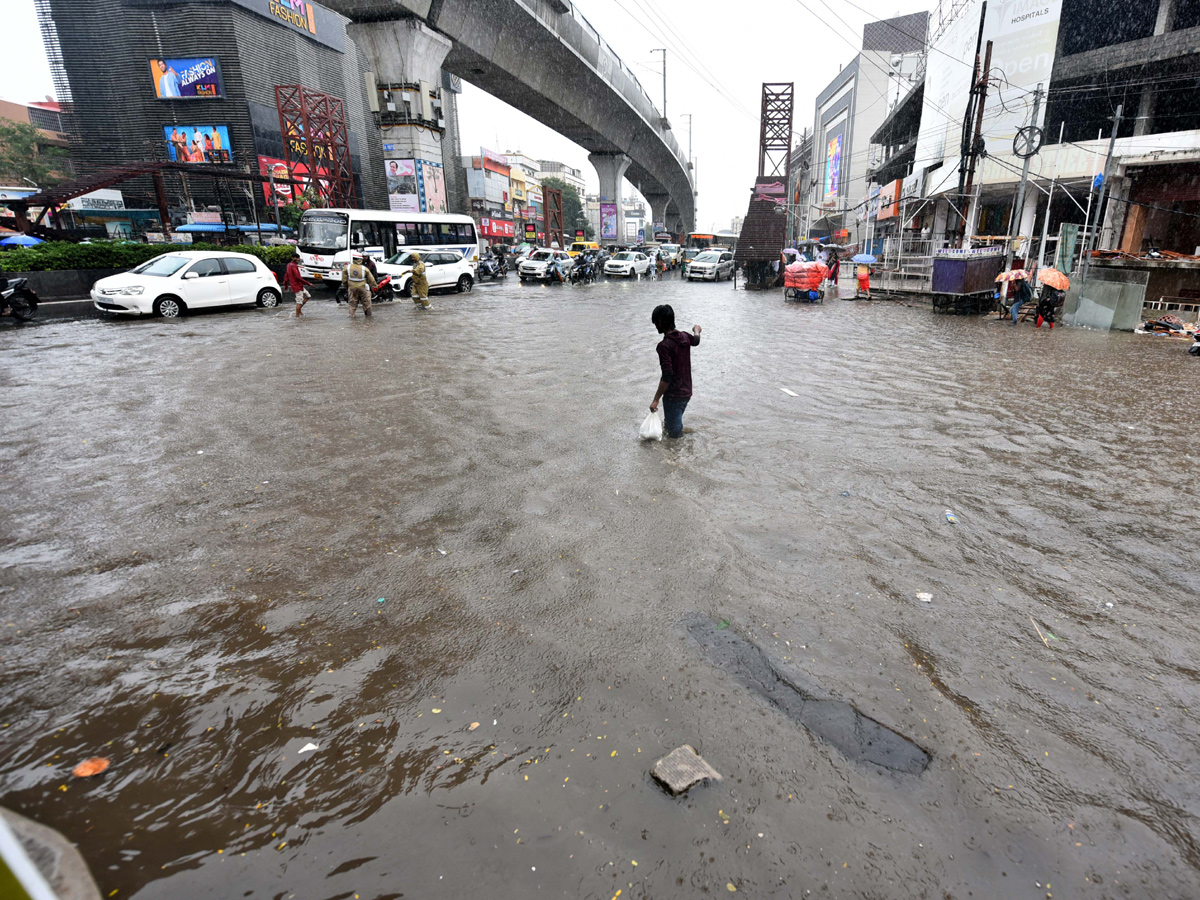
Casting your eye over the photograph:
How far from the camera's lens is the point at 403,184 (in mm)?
26469

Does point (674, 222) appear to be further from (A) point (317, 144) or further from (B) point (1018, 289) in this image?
(B) point (1018, 289)

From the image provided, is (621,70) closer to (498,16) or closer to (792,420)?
(498,16)

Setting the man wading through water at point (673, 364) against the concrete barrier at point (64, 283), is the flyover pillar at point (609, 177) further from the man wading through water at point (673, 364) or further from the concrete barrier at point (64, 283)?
the man wading through water at point (673, 364)

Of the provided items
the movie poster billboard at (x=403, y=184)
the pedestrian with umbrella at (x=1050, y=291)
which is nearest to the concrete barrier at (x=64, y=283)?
the movie poster billboard at (x=403, y=184)

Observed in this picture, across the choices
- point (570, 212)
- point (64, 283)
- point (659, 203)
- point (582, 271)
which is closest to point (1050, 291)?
point (582, 271)

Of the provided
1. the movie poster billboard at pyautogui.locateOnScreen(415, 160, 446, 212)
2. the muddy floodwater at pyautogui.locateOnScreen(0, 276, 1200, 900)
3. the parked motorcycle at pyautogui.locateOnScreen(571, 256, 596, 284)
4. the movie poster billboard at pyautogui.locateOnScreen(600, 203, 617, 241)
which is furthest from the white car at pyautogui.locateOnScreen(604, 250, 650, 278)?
the muddy floodwater at pyautogui.locateOnScreen(0, 276, 1200, 900)

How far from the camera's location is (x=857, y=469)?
5.88 metres

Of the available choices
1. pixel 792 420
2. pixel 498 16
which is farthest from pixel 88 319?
pixel 498 16

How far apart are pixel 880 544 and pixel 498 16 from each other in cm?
3081

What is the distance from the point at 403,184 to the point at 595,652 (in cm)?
2763

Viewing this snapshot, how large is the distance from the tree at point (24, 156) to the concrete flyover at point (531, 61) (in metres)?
31.9

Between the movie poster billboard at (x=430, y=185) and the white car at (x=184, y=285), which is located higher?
the movie poster billboard at (x=430, y=185)

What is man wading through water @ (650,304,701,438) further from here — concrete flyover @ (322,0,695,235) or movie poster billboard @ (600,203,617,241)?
movie poster billboard @ (600,203,617,241)

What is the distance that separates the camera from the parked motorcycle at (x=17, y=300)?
13.5 m
